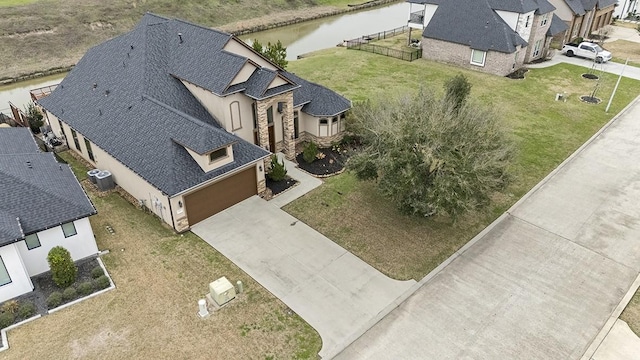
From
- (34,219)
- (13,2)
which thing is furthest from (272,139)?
(13,2)

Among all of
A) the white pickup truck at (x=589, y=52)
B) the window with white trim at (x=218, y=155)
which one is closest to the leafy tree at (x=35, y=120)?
the window with white trim at (x=218, y=155)

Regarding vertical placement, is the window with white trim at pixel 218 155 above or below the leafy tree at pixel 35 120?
above

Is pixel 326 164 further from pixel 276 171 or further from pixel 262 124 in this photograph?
pixel 262 124

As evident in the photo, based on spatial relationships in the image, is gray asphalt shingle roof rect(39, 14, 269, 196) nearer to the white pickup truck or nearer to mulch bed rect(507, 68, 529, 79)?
mulch bed rect(507, 68, 529, 79)

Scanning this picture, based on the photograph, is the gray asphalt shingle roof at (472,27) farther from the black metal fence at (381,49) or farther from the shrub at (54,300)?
the shrub at (54,300)

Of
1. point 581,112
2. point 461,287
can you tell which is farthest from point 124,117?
point 581,112

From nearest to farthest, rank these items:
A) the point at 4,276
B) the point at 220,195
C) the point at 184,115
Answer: the point at 4,276
the point at 184,115
the point at 220,195
